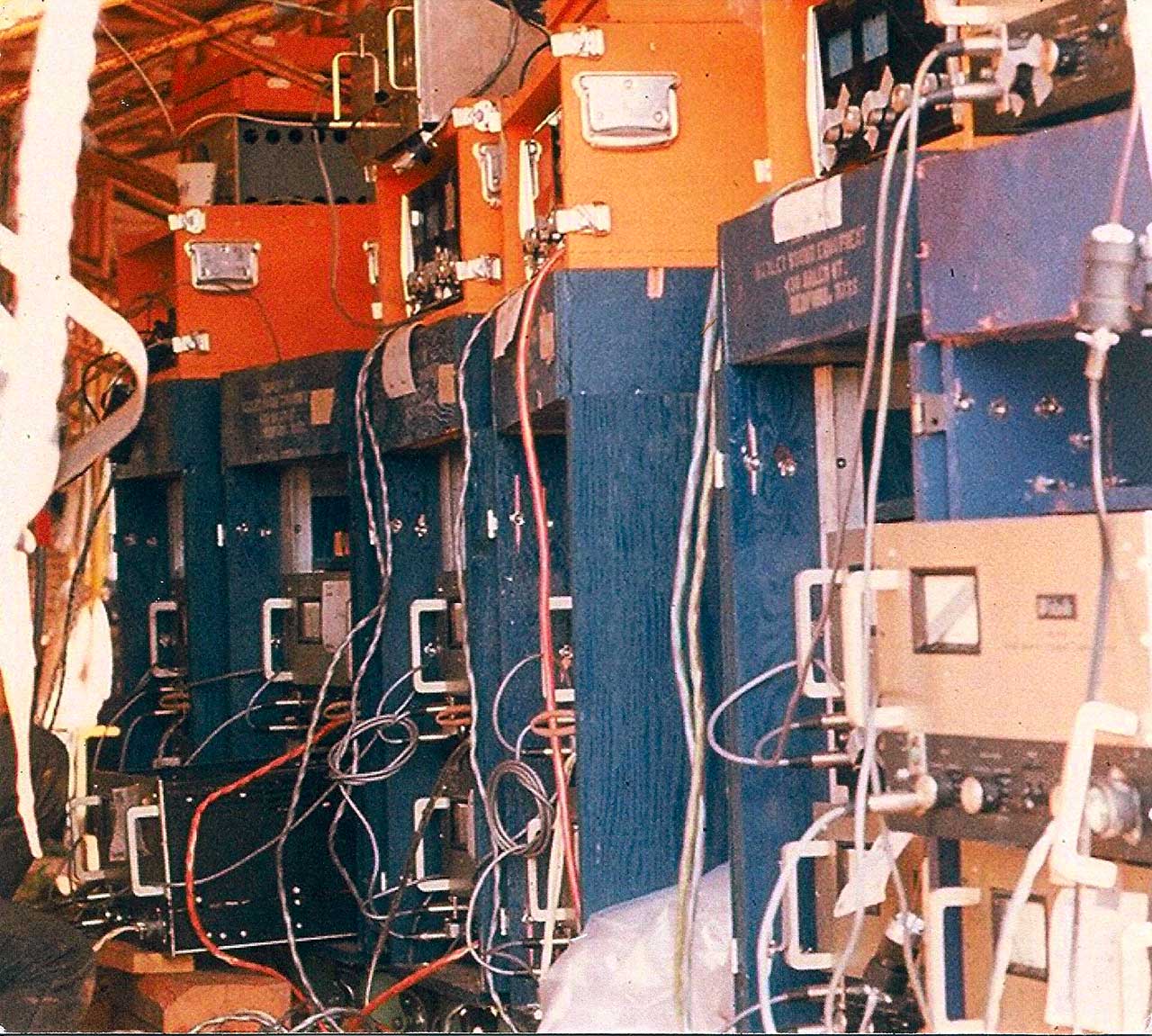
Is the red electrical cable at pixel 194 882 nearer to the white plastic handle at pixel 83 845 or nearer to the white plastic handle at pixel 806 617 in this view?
the white plastic handle at pixel 83 845

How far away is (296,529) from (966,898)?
377cm

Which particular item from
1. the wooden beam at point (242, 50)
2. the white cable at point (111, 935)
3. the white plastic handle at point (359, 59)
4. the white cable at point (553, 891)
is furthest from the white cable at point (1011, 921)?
the wooden beam at point (242, 50)

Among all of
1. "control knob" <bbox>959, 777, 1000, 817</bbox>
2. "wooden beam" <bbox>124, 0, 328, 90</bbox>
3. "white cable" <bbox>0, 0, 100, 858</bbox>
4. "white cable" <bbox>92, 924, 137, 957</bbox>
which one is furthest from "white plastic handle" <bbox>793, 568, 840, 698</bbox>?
"wooden beam" <bbox>124, 0, 328, 90</bbox>

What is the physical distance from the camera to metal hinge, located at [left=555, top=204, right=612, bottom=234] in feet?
13.7

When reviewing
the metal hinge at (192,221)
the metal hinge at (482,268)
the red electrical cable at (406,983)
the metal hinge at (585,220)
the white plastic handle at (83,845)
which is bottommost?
the red electrical cable at (406,983)

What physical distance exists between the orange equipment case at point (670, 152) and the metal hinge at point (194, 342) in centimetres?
266

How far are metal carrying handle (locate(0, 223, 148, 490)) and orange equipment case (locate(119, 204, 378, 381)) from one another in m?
3.84

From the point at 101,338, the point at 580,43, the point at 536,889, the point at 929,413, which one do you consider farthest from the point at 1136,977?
the point at 536,889

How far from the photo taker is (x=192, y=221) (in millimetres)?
6582

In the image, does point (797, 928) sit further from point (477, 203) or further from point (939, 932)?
point (477, 203)

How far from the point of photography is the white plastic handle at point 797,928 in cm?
365

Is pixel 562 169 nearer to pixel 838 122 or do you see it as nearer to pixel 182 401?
pixel 838 122

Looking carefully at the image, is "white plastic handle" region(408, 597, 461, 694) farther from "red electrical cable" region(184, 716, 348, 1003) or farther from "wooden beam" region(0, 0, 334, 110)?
"wooden beam" region(0, 0, 334, 110)

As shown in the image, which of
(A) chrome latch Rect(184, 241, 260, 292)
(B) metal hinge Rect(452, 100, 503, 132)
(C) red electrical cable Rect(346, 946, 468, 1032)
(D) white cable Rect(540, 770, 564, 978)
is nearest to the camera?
(D) white cable Rect(540, 770, 564, 978)
